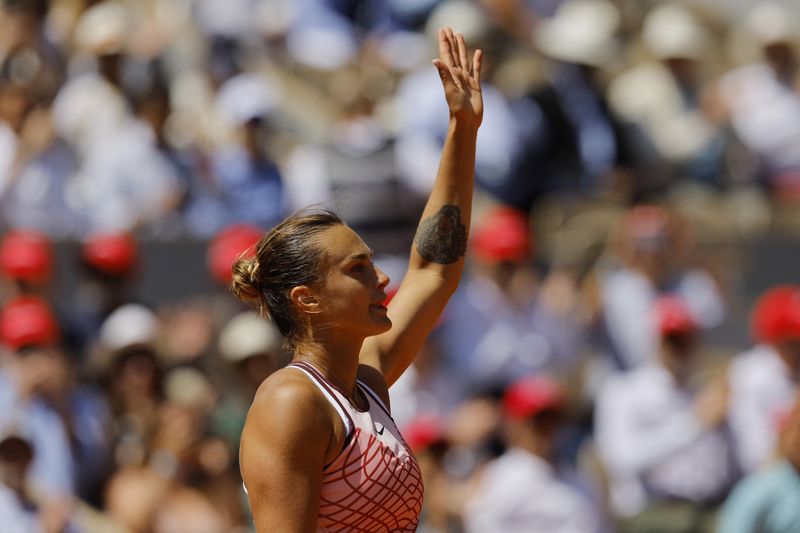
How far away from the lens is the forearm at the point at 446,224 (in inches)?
139

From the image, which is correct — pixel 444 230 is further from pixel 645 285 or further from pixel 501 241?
pixel 645 285

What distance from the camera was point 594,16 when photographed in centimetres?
1026

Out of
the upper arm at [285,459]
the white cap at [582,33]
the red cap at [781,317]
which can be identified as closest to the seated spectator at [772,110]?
the white cap at [582,33]

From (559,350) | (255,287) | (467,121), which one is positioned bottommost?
(559,350)

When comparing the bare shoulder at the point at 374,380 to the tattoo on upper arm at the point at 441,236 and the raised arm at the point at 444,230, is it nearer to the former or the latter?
the raised arm at the point at 444,230

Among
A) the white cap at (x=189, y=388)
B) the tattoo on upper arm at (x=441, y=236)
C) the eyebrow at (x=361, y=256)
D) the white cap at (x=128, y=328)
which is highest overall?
the eyebrow at (x=361, y=256)

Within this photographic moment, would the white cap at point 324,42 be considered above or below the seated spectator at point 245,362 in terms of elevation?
above

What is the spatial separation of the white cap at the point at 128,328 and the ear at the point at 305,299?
146 inches

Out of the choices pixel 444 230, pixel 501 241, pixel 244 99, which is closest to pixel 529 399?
pixel 501 241

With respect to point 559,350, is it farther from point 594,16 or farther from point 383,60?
point 594,16

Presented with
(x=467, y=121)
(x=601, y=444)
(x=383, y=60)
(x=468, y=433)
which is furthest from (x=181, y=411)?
(x=383, y=60)

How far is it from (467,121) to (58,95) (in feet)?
18.8

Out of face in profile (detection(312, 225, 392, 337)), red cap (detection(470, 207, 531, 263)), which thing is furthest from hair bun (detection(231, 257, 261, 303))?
red cap (detection(470, 207, 531, 263))

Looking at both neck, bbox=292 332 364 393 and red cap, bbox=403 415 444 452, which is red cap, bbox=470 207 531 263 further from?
neck, bbox=292 332 364 393
